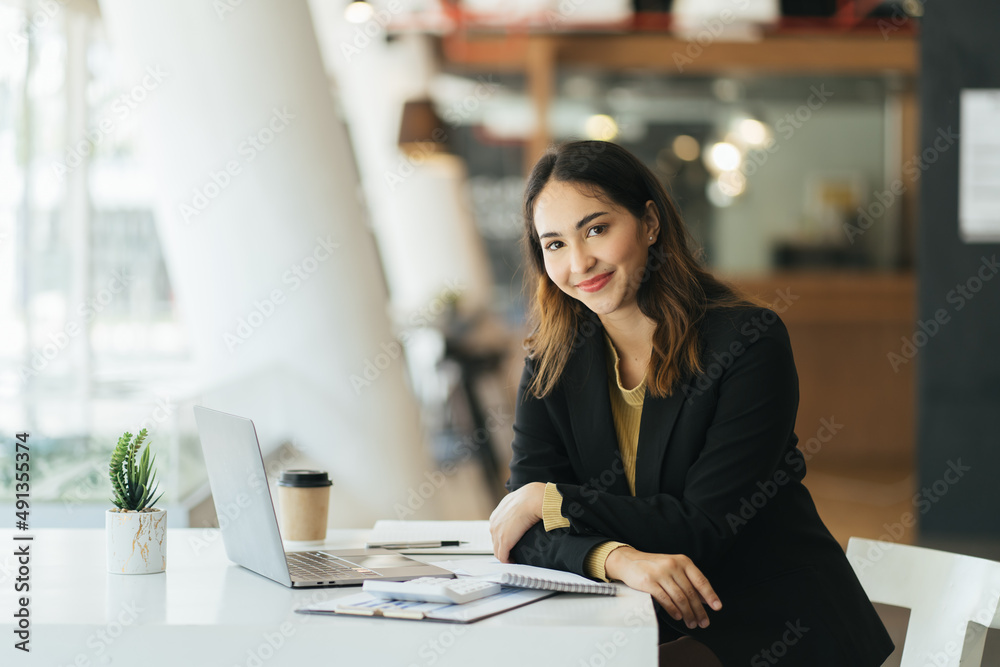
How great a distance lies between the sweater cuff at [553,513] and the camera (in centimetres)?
169

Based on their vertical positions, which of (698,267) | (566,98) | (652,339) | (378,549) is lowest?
(378,549)

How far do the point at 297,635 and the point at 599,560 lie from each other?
20.5 inches

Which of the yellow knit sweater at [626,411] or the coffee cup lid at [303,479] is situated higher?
the yellow knit sweater at [626,411]

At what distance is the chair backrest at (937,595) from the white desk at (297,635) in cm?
62

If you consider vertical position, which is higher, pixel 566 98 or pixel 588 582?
pixel 566 98

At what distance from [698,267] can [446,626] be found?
955mm

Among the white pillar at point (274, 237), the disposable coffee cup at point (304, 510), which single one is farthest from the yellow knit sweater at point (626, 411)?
the white pillar at point (274, 237)

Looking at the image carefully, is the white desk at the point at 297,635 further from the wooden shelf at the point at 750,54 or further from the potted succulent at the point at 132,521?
the wooden shelf at the point at 750,54

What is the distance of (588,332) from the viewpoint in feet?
6.45

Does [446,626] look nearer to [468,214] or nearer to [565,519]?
[565,519]

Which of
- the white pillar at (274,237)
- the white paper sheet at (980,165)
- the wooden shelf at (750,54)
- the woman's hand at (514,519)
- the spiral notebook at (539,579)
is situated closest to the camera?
the spiral notebook at (539,579)

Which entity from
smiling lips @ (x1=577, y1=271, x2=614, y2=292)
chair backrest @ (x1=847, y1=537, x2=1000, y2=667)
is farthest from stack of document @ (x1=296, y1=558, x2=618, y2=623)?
chair backrest @ (x1=847, y1=537, x2=1000, y2=667)

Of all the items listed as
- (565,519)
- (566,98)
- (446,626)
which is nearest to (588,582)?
(565,519)

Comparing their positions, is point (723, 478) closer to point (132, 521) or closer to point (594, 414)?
point (594, 414)
